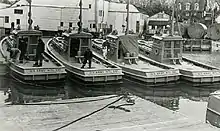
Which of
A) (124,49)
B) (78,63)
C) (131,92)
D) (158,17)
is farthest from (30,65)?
(158,17)

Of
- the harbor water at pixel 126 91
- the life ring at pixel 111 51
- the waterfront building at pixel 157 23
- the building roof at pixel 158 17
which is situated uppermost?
the building roof at pixel 158 17

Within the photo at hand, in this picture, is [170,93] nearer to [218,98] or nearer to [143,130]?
[218,98]

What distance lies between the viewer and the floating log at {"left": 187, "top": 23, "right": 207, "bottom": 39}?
75.7 feet

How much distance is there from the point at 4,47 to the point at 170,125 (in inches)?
344

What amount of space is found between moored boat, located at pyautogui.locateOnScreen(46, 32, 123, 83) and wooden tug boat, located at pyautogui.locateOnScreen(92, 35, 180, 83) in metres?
0.44

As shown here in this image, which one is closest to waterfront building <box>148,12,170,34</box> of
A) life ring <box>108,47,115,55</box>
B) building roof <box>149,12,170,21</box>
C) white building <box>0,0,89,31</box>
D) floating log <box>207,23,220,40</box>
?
building roof <box>149,12,170,21</box>

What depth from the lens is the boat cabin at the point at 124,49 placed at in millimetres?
11898

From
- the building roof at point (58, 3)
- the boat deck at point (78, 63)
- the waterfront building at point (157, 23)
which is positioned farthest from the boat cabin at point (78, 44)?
the waterfront building at point (157, 23)

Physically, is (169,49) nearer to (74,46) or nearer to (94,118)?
(74,46)

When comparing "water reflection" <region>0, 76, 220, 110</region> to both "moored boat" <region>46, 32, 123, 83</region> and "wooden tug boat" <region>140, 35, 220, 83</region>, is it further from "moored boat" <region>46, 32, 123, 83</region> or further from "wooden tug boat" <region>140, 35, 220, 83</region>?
"wooden tug boat" <region>140, 35, 220, 83</region>

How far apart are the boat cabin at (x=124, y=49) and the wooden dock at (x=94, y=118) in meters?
5.57

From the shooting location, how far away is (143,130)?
4.57m

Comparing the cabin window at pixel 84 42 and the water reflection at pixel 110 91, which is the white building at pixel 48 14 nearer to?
the cabin window at pixel 84 42

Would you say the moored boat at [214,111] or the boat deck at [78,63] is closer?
the moored boat at [214,111]
